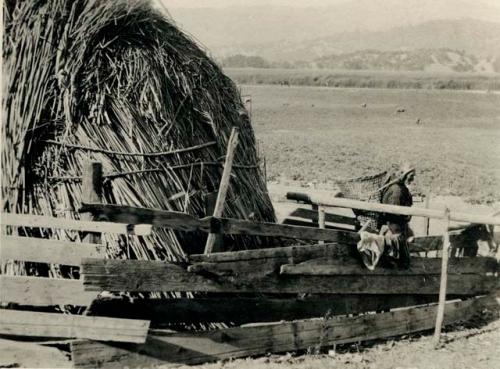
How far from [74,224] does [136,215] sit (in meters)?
0.56

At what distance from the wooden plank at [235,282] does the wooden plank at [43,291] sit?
0.79 feet

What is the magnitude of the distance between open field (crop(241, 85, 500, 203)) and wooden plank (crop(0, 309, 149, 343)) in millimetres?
12449

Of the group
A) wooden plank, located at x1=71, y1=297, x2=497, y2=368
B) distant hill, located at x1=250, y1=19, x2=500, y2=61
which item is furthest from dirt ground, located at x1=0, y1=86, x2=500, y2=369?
distant hill, located at x1=250, y1=19, x2=500, y2=61

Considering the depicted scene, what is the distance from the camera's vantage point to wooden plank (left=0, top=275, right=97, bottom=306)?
532 cm

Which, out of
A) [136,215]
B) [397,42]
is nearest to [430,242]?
[136,215]

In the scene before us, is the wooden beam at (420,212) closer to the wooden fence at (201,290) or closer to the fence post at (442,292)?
the fence post at (442,292)

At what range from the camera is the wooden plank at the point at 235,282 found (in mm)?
5199

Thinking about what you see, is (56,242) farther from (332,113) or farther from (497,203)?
(332,113)

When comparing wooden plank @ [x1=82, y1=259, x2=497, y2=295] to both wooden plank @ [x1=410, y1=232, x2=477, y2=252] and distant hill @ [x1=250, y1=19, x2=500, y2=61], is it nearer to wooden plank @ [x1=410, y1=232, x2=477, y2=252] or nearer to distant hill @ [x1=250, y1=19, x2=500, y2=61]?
wooden plank @ [x1=410, y1=232, x2=477, y2=252]

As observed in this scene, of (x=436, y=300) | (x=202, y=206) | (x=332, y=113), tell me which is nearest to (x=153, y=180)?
(x=202, y=206)

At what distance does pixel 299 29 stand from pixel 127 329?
18638 centimetres

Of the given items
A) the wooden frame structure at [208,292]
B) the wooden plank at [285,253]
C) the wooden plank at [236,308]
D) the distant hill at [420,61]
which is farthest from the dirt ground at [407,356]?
the distant hill at [420,61]

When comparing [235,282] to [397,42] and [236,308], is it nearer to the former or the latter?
[236,308]

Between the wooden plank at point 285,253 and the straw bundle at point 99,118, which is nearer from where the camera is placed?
the wooden plank at point 285,253
